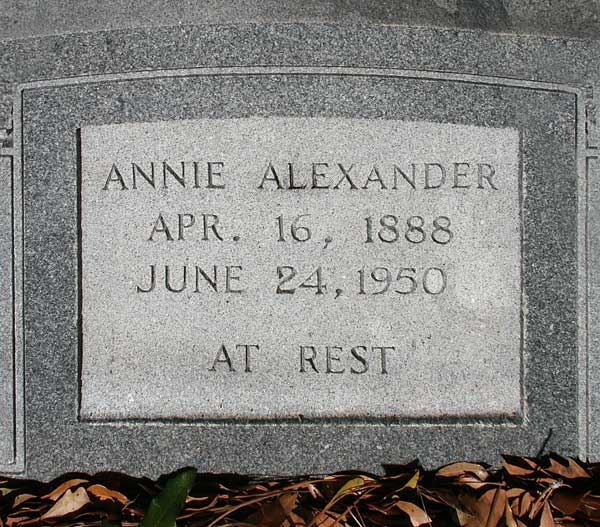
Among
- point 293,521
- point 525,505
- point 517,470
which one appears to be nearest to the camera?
point 293,521

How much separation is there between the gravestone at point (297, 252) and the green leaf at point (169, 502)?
19cm

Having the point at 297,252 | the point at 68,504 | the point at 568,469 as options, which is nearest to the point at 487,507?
the point at 568,469

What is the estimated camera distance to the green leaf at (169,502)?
204cm

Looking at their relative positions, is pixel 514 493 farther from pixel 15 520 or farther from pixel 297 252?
pixel 15 520

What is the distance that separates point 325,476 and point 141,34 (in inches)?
80.7

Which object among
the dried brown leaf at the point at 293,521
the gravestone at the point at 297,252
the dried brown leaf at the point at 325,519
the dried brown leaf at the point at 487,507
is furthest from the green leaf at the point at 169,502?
the dried brown leaf at the point at 487,507

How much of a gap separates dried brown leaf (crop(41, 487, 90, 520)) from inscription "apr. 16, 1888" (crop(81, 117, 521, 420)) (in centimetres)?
47

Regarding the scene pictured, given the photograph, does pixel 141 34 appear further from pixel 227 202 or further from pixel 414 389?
pixel 414 389

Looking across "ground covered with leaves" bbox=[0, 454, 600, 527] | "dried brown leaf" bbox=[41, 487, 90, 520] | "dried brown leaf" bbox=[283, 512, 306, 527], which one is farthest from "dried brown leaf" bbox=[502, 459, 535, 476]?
"dried brown leaf" bbox=[41, 487, 90, 520]

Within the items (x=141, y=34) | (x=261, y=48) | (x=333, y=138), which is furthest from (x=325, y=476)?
(x=141, y=34)

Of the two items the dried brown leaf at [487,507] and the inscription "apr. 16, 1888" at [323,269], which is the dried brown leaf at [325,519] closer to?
the inscription "apr. 16, 1888" at [323,269]

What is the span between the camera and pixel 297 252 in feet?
7.57

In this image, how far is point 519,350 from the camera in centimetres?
231

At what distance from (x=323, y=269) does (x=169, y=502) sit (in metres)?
1.09
